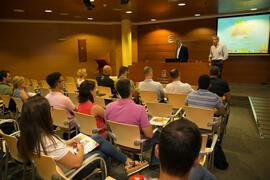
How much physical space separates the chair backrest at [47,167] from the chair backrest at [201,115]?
6.40 ft

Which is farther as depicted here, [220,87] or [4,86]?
[4,86]

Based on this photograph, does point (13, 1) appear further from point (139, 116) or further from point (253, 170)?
point (253, 170)

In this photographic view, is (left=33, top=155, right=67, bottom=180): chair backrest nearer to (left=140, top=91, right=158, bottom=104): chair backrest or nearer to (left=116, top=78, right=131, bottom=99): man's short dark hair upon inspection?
(left=116, top=78, right=131, bottom=99): man's short dark hair

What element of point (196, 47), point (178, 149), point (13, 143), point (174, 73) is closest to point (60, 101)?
point (13, 143)

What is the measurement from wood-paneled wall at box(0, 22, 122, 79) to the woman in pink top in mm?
9327

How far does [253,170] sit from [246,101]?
14.4 feet

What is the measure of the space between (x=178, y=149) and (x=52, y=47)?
11577mm

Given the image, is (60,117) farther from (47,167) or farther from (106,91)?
(106,91)

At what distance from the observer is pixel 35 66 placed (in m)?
10.7

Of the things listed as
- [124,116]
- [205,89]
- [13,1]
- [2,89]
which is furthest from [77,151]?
[13,1]

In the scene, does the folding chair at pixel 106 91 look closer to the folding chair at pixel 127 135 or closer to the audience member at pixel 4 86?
the audience member at pixel 4 86

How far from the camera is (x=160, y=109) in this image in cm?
320

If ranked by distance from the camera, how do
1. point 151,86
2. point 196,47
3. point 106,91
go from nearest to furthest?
1. point 151,86
2. point 106,91
3. point 196,47

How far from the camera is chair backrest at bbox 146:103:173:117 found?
10.2 ft
